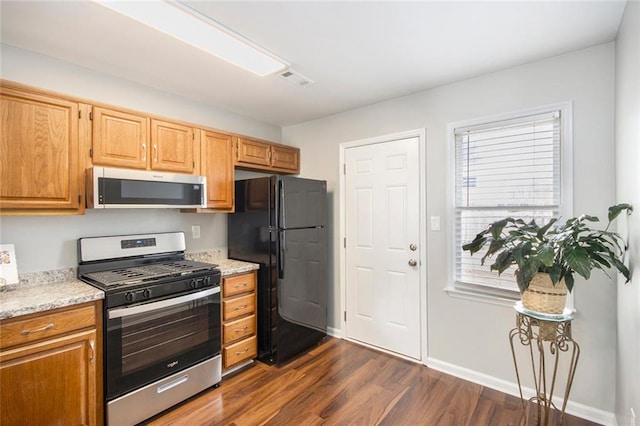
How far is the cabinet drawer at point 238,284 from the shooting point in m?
2.63

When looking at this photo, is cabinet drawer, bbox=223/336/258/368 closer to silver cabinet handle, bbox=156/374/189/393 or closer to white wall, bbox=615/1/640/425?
silver cabinet handle, bbox=156/374/189/393

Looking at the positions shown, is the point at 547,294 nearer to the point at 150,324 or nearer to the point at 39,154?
the point at 150,324

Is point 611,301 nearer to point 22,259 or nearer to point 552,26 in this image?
point 552,26

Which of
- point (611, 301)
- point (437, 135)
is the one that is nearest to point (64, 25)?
point (437, 135)

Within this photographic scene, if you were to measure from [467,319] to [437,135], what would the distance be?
1.61 m

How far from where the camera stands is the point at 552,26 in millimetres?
1845

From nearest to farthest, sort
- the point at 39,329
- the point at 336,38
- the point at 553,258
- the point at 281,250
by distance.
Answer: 1. the point at 553,258
2. the point at 39,329
3. the point at 336,38
4. the point at 281,250

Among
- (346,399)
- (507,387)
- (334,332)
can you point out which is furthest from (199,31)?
(507,387)

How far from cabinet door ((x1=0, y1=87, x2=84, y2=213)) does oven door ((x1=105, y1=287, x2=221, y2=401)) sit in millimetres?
849

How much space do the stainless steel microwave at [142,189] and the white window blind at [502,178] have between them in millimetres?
2262

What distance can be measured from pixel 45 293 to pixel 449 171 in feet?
9.95

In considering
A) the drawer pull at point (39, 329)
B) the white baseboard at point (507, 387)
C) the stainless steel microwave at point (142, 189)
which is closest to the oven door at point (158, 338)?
the drawer pull at point (39, 329)

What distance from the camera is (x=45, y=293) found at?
73.9 inches

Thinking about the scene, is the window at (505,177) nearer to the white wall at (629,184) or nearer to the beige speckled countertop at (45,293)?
the white wall at (629,184)
